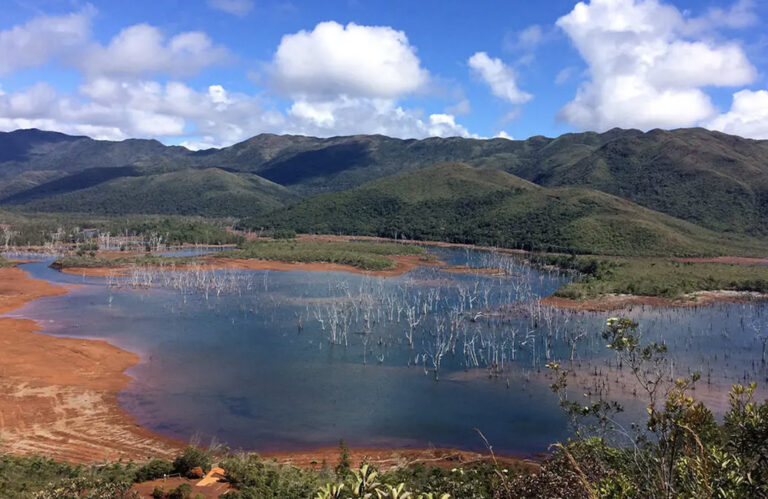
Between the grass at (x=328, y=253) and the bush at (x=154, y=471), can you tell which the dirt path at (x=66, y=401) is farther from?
the grass at (x=328, y=253)

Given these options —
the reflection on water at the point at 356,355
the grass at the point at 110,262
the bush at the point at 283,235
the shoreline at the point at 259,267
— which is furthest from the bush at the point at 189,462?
the bush at the point at 283,235

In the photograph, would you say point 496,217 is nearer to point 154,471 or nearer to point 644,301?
point 644,301

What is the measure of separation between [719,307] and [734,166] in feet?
403

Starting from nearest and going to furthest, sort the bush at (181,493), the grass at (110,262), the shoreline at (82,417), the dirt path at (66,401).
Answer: the bush at (181,493), the shoreline at (82,417), the dirt path at (66,401), the grass at (110,262)

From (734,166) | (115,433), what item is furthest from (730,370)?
(734,166)

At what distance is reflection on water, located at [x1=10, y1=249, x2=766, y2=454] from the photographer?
3048 cm

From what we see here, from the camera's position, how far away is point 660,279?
72688 millimetres

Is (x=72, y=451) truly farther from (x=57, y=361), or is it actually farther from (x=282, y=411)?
(x=57, y=361)

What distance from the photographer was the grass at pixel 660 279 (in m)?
67.4

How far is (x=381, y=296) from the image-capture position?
218 ft

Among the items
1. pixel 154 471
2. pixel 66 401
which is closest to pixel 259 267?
pixel 66 401

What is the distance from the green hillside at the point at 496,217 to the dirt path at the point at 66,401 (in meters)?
93.8

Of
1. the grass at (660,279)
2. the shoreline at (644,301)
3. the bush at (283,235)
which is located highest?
the bush at (283,235)

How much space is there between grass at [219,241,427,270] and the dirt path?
53510 mm
